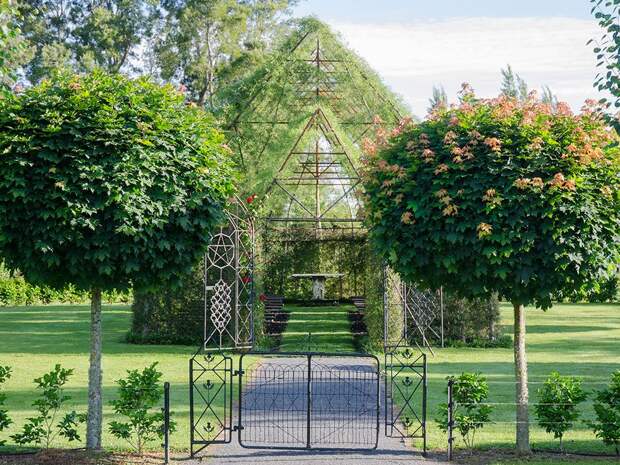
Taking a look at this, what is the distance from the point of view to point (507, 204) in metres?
8.88

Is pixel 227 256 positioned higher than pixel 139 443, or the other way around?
pixel 227 256

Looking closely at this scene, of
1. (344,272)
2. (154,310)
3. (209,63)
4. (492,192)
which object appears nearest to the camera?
(492,192)

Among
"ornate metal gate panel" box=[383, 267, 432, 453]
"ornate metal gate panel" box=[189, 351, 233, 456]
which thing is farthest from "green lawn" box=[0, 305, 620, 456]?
"ornate metal gate panel" box=[383, 267, 432, 453]

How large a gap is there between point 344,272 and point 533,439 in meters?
19.1

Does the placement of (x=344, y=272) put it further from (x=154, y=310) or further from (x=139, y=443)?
(x=139, y=443)

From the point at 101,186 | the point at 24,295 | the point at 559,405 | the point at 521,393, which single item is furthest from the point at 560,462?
the point at 24,295

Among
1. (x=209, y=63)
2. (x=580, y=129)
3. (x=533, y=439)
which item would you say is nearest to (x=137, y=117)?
(x=580, y=129)

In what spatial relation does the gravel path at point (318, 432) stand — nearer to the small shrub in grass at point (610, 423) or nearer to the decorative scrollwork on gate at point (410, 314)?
the small shrub in grass at point (610, 423)

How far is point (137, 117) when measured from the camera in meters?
8.90

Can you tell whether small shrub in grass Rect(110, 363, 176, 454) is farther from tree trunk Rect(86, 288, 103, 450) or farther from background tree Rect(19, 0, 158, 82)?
background tree Rect(19, 0, 158, 82)

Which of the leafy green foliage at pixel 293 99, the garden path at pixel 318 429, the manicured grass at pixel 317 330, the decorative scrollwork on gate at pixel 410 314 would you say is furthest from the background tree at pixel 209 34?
the garden path at pixel 318 429

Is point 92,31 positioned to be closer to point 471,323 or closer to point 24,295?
point 24,295

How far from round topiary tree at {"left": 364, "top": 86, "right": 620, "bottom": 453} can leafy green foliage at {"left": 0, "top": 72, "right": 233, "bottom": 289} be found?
2.09 meters

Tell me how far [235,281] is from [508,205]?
10969mm
